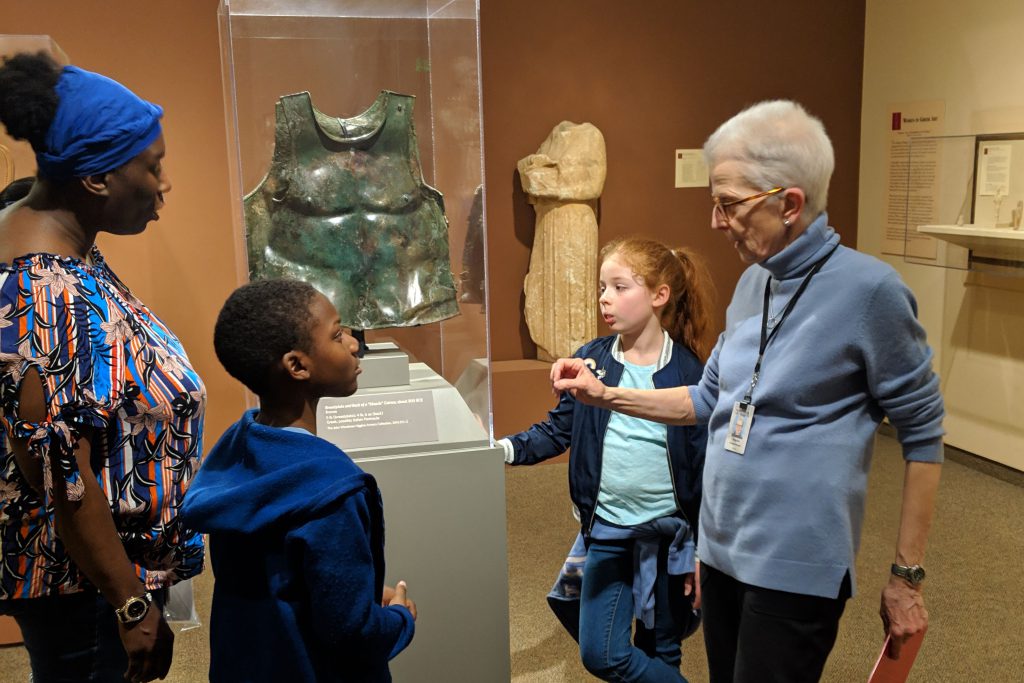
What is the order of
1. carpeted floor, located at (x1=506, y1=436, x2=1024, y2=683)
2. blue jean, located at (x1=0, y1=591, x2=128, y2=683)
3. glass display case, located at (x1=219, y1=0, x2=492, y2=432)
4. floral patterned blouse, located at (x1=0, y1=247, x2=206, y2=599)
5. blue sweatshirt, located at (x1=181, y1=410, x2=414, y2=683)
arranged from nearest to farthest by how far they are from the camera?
1. blue sweatshirt, located at (x1=181, y1=410, x2=414, y2=683)
2. floral patterned blouse, located at (x1=0, y1=247, x2=206, y2=599)
3. blue jean, located at (x1=0, y1=591, x2=128, y2=683)
4. glass display case, located at (x1=219, y1=0, x2=492, y2=432)
5. carpeted floor, located at (x1=506, y1=436, x2=1024, y2=683)

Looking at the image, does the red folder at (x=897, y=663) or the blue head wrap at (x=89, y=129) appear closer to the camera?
the blue head wrap at (x=89, y=129)

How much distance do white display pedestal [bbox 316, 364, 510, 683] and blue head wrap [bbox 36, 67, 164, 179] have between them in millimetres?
907

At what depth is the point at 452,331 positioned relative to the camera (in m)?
2.72

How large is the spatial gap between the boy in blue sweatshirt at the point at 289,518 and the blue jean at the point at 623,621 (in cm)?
85

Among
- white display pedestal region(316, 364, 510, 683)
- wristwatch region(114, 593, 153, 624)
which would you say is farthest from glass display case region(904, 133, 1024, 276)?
wristwatch region(114, 593, 153, 624)

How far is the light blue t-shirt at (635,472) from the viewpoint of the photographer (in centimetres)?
211

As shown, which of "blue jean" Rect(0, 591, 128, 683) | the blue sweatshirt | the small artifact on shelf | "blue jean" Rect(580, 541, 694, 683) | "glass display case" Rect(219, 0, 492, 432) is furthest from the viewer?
the small artifact on shelf

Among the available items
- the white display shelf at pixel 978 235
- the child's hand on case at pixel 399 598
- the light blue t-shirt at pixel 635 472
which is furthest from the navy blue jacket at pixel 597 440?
the white display shelf at pixel 978 235

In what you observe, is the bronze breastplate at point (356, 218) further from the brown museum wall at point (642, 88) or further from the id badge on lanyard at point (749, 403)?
the brown museum wall at point (642, 88)

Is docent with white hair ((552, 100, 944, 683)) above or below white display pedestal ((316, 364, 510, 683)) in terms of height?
above

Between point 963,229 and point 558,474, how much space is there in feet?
7.47

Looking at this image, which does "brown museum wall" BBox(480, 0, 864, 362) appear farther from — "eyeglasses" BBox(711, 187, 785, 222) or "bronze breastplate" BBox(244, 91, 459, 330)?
"eyeglasses" BBox(711, 187, 785, 222)

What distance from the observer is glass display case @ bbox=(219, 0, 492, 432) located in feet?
7.83

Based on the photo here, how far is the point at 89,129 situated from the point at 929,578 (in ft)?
10.4
